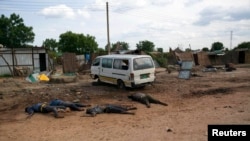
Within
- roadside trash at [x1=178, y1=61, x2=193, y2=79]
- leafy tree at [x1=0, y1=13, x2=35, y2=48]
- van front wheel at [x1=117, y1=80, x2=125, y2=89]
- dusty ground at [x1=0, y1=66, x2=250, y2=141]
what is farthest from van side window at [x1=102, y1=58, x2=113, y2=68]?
leafy tree at [x1=0, y1=13, x2=35, y2=48]

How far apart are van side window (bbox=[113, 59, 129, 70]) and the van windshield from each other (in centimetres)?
44

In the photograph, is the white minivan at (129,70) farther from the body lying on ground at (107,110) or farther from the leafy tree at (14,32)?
the leafy tree at (14,32)

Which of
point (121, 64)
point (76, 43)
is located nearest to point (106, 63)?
point (121, 64)

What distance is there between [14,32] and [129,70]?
50.2 metres

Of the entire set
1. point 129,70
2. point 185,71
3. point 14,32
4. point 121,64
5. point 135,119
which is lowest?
point 135,119

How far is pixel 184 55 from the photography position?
34.9 m

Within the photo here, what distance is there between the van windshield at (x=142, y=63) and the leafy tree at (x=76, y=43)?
44.2 m

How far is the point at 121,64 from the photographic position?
13.4 metres

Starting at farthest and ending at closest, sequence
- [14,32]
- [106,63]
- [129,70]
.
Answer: [14,32], [106,63], [129,70]

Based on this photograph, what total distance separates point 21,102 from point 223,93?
8940 mm

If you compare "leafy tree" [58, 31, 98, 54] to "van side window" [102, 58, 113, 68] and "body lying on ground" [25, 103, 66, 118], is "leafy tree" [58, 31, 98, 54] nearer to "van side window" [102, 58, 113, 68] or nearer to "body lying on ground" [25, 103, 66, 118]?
"van side window" [102, 58, 113, 68]

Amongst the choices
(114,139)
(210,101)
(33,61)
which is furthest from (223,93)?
(33,61)

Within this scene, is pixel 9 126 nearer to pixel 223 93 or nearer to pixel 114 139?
pixel 114 139

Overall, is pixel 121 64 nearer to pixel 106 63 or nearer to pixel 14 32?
pixel 106 63
